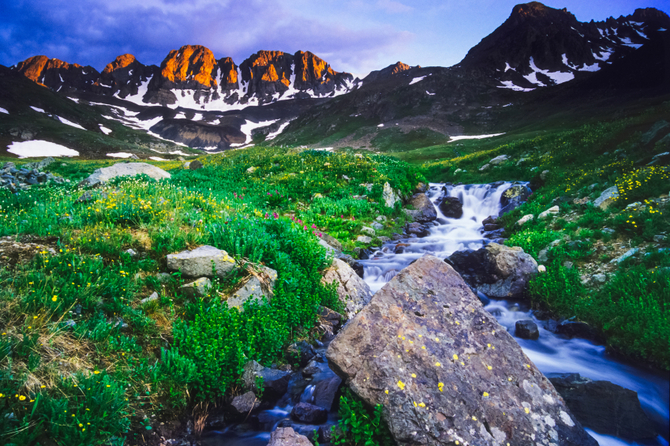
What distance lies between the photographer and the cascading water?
5.64 meters

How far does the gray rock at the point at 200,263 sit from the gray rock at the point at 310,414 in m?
2.87

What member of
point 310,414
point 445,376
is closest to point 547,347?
point 445,376

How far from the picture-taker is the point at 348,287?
26.7 feet

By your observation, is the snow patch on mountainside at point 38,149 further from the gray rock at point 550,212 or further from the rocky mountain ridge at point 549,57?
the rocky mountain ridge at point 549,57

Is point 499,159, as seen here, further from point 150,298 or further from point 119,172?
point 150,298

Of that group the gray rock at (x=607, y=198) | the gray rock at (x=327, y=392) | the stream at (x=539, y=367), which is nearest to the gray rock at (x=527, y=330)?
the stream at (x=539, y=367)

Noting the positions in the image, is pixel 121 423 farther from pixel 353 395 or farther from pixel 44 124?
pixel 44 124

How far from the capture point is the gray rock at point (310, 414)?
16.0 feet

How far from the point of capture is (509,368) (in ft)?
14.8

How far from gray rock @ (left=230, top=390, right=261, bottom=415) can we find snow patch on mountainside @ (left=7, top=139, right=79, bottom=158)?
130m

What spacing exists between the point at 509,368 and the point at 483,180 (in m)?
23.0

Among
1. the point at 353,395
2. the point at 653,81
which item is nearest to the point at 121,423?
the point at 353,395

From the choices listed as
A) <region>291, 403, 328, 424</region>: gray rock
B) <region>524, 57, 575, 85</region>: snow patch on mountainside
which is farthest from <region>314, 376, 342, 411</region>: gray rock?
<region>524, 57, 575, 85</region>: snow patch on mountainside

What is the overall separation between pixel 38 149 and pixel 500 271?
142 meters
